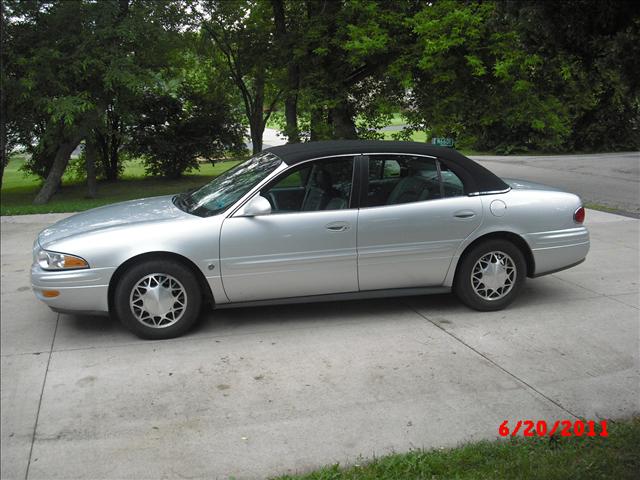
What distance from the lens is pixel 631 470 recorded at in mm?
3158

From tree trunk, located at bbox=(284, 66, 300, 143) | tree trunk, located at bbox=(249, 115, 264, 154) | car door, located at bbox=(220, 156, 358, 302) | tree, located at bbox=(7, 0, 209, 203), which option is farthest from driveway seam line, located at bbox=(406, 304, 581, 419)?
tree trunk, located at bbox=(249, 115, 264, 154)

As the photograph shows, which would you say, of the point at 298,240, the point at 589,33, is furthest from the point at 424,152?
the point at 589,33

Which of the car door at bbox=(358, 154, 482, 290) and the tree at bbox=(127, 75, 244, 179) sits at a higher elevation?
the tree at bbox=(127, 75, 244, 179)

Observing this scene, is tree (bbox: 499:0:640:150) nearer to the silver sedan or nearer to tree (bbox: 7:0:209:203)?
the silver sedan

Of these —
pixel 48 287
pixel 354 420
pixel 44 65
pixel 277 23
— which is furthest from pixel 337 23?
Answer: pixel 354 420

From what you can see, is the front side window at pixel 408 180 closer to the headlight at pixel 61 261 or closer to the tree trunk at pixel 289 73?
the headlight at pixel 61 261

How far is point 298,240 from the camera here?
5297 millimetres

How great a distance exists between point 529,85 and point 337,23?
13.5 feet

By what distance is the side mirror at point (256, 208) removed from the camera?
5.21 m

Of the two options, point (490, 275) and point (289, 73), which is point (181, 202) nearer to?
point (490, 275)

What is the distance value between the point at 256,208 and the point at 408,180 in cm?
137

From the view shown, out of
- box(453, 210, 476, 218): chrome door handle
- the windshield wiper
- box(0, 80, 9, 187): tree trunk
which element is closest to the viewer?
box(453, 210, 476, 218): chrome door handle

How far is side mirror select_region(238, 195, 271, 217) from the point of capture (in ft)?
17.1

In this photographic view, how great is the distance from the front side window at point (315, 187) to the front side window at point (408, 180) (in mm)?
222
